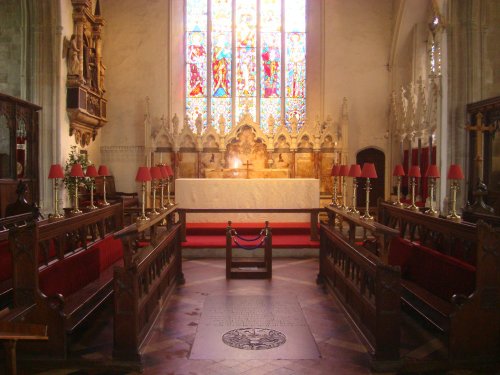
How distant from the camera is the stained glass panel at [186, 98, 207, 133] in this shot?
1499cm

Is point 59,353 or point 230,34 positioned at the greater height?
point 230,34

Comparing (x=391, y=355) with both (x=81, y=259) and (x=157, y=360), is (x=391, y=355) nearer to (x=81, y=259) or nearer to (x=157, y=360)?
(x=157, y=360)

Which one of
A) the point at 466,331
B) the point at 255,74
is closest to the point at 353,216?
the point at 466,331

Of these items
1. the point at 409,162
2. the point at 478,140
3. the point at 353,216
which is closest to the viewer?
the point at 353,216

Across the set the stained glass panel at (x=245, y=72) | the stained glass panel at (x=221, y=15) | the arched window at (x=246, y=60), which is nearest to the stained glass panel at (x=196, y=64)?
the arched window at (x=246, y=60)

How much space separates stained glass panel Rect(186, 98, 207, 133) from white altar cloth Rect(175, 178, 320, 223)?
477 centimetres

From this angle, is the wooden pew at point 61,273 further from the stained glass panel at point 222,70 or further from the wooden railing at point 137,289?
the stained glass panel at point 222,70

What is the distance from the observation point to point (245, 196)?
10.6 m

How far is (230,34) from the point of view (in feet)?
49.2

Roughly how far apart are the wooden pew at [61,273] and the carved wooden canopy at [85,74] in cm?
550

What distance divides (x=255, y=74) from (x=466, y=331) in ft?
38.9

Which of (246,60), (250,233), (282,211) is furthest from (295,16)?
(250,233)

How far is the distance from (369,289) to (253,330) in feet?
4.14

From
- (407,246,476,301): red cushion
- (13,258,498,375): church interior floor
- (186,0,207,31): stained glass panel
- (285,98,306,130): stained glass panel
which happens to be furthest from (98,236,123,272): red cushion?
(186,0,207,31): stained glass panel
